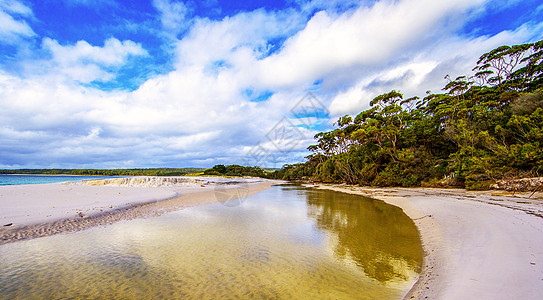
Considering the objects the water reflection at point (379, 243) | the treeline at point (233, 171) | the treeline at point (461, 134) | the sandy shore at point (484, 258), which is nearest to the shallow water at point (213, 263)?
the water reflection at point (379, 243)

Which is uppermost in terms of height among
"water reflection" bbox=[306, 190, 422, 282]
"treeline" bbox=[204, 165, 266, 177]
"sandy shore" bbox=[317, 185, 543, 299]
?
"treeline" bbox=[204, 165, 266, 177]

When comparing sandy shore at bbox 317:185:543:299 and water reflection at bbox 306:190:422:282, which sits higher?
sandy shore at bbox 317:185:543:299

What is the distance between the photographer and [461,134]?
876 inches

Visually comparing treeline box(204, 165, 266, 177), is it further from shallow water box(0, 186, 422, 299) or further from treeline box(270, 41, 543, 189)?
shallow water box(0, 186, 422, 299)

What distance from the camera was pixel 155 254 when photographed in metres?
5.81

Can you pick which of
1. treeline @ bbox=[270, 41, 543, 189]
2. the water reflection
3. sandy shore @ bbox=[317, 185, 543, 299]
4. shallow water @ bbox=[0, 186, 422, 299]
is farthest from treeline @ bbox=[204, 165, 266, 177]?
sandy shore @ bbox=[317, 185, 543, 299]

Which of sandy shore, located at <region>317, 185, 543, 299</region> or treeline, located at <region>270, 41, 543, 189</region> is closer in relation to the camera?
sandy shore, located at <region>317, 185, 543, 299</region>

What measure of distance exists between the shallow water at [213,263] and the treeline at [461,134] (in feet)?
49.4

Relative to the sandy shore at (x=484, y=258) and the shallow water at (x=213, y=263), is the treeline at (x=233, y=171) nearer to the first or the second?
the shallow water at (x=213, y=263)

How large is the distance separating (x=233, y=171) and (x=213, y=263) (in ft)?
292

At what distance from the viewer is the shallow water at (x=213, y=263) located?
3.97 meters

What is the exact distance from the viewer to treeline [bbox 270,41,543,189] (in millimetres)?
16141

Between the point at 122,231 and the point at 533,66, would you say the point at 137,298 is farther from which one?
the point at 533,66

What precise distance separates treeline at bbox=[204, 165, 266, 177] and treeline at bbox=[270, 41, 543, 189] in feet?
173
